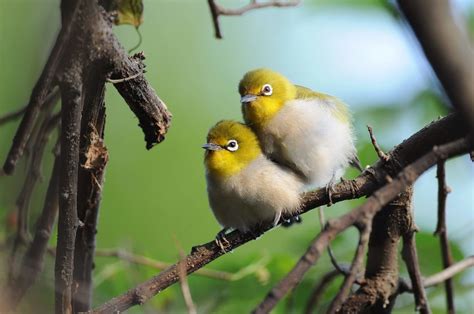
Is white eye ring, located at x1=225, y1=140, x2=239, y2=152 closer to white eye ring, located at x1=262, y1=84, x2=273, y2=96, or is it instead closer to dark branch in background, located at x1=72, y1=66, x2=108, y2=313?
white eye ring, located at x1=262, y1=84, x2=273, y2=96

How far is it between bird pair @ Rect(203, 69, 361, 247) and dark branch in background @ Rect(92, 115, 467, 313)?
0.44 m

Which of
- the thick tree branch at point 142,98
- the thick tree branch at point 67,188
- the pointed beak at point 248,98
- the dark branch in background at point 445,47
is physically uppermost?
the pointed beak at point 248,98

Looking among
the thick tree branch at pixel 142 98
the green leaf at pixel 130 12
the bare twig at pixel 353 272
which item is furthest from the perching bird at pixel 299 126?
the bare twig at pixel 353 272

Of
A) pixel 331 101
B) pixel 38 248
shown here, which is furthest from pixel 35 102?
pixel 331 101

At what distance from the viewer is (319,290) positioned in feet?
9.97

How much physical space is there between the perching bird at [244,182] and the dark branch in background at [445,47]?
1.86m

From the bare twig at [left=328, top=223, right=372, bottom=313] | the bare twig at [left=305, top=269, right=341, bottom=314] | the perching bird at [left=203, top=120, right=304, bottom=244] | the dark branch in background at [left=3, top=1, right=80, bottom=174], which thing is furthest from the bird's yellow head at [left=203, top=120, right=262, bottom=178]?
the bare twig at [left=328, top=223, right=372, bottom=313]

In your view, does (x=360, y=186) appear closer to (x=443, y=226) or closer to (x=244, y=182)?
(x=443, y=226)

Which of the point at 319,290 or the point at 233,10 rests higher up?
the point at 233,10

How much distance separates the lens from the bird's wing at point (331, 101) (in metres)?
3.30

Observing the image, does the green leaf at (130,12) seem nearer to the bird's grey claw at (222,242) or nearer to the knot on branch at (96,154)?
the knot on branch at (96,154)

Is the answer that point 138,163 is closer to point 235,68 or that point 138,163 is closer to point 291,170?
point 235,68

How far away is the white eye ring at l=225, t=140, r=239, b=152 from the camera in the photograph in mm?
3176

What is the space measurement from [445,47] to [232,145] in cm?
238
